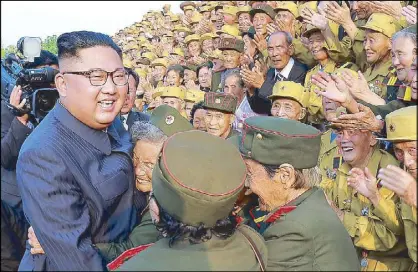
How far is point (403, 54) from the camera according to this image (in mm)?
3623

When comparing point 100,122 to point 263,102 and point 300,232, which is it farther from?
point 263,102

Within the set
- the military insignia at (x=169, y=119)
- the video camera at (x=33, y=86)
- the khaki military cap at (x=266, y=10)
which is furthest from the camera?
the khaki military cap at (x=266, y=10)

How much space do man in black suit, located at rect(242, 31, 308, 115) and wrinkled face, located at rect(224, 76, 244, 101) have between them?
0.31 meters

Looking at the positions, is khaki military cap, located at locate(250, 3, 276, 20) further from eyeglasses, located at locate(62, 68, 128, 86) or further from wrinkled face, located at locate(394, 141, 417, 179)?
eyeglasses, located at locate(62, 68, 128, 86)

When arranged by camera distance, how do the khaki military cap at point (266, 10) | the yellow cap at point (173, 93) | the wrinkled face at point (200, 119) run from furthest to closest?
the khaki military cap at point (266, 10) < the yellow cap at point (173, 93) < the wrinkled face at point (200, 119)

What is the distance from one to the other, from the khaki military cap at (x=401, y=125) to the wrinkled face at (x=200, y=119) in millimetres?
2503

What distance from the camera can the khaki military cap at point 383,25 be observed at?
455cm

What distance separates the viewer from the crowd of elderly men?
1.58 metres

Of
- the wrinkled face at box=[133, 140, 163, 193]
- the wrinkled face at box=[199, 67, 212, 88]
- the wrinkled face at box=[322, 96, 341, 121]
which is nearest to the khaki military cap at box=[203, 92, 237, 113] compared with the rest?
the wrinkled face at box=[322, 96, 341, 121]

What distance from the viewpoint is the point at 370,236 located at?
2871 mm

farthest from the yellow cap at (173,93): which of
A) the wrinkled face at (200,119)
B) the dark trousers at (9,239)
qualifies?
the dark trousers at (9,239)

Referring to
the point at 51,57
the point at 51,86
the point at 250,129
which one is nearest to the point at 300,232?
the point at 250,129

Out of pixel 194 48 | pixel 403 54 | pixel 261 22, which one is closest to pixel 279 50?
pixel 261 22

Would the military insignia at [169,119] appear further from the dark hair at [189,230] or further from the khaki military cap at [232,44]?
the khaki military cap at [232,44]
